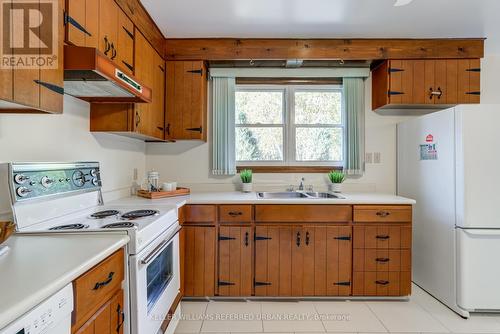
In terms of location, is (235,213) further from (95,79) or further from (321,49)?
(321,49)

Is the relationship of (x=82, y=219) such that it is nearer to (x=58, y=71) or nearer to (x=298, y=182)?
(x=58, y=71)

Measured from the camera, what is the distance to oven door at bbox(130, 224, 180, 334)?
1.25m

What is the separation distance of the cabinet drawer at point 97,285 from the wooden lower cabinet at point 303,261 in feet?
4.27

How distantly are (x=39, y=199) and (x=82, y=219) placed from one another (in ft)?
0.84

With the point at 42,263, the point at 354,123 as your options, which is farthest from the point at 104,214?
the point at 354,123

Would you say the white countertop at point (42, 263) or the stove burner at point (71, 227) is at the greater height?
the stove burner at point (71, 227)

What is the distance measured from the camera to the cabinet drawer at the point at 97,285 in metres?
0.88

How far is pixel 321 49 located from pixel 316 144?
0.97 m

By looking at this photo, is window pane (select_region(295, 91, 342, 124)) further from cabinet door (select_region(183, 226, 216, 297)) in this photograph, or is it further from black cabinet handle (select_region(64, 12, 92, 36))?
black cabinet handle (select_region(64, 12, 92, 36))

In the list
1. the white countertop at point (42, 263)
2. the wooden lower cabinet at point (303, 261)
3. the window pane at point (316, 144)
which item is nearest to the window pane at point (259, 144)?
the window pane at point (316, 144)

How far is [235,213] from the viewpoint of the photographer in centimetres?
228

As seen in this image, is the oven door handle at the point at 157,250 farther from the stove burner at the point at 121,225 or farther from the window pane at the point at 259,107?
the window pane at the point at 259,107

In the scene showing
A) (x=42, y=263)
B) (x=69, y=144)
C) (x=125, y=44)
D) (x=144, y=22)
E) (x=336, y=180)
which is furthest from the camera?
(x=336, y=180)

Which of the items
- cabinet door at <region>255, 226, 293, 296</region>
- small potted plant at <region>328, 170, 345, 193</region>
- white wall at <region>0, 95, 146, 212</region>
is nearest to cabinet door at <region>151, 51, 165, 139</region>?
white wall at <region>0, 95, 146, 212</region>
